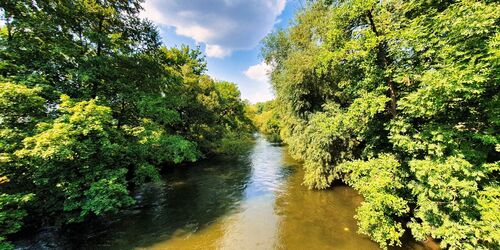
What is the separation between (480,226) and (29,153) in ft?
38.4

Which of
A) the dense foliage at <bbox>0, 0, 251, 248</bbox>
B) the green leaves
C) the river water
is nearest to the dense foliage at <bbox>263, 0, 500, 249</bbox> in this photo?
the green leaves

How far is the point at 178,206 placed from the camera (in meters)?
11.1

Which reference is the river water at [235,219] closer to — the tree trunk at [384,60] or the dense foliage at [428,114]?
the dense foliage at [428,114]

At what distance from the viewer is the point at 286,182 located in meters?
14.2

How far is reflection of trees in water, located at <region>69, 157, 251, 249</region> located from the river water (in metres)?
0.03

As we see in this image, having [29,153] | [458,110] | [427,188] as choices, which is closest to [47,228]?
[29,153]

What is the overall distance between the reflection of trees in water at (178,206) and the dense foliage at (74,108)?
4.75 ft

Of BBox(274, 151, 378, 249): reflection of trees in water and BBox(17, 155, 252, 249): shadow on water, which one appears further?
BBox(17, 155, 252, 249): shadow on water

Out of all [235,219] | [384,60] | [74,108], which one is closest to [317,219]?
[235,219]

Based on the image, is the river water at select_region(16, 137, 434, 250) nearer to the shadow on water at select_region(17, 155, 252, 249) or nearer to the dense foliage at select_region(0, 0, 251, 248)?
the shadow on water at select_region(17, 155, 252, 249)

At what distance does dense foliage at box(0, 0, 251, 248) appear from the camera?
20.5 feet

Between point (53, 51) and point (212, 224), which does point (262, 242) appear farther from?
point (53, 51)

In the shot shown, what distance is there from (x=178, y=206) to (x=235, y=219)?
351 cm

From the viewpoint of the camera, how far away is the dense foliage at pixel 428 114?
4.76 m
